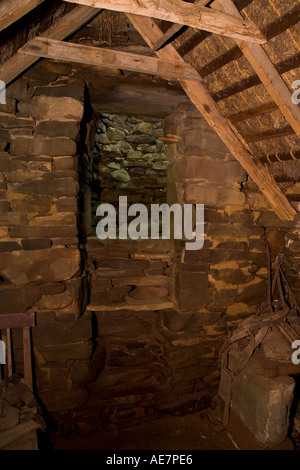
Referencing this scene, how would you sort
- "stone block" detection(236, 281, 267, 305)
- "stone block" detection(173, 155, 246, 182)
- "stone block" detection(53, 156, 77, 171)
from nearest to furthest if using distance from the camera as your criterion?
"stone block" detection(53, 156, 77, 171) → "stone block" detection(173, 155, 246, 182) → "stone block" detection(236, 281, 267, 305)

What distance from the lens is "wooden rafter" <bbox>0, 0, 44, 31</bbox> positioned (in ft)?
5.53

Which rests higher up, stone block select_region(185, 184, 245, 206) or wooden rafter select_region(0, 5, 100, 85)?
wooden rafter select_region(0, 5, 100, 85)

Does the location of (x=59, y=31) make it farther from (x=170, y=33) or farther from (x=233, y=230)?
(x=233, y=230)

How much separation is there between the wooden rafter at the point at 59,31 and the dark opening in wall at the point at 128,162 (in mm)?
1744

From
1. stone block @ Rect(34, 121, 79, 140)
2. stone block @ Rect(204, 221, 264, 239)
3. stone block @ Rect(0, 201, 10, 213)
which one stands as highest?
stone block @ Rect(34, 121, 79, 140)

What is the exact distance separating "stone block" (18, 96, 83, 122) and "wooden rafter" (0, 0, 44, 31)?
2.72 feet

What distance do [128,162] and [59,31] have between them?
204cm

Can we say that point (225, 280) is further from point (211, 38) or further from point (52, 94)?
point (52, 94)

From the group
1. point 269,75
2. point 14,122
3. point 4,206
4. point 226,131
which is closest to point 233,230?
point 226,131

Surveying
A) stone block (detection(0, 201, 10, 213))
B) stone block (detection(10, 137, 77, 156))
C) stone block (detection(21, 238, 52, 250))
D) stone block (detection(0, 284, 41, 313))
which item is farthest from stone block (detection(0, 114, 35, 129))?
stone block (detection(0, 284, 41, 313))

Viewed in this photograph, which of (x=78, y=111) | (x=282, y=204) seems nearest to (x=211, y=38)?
(x=78, y=111)

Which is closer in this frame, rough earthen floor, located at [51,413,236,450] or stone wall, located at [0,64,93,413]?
stone wall, located at [0,64,93,413]

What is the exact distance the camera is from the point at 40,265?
105 inches

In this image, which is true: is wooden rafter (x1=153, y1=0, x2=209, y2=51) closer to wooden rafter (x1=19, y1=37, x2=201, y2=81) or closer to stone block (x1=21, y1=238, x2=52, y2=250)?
wooden rafter (x1=19, y1=37, x2=201, y2=81)
